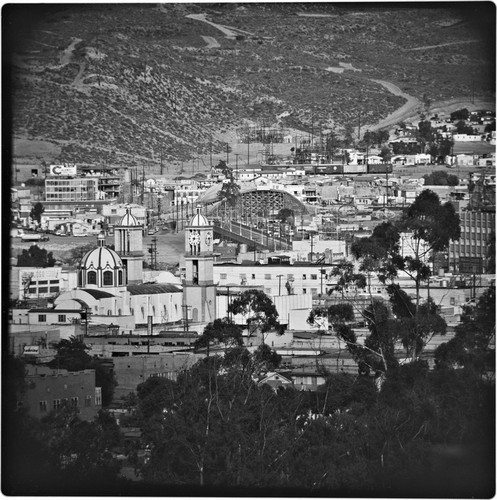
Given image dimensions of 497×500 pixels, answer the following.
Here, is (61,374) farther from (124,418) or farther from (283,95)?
(283,95)

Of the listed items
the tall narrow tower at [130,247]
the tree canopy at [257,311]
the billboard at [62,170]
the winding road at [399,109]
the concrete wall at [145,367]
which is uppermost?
the winding road at [399,109]

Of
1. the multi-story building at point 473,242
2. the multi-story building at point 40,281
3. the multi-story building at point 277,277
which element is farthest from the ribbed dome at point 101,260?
the multi-story building at point 473,242

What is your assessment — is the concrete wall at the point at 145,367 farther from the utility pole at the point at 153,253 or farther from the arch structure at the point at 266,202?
the arch structure at the point at 266,202

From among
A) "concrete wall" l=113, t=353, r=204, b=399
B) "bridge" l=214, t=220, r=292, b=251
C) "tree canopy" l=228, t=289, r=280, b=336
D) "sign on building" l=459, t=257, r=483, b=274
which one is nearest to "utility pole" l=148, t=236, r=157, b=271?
"bridge" l=214, t=220, r=292, b=251

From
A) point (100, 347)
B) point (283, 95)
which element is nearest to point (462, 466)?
point (100, 347)

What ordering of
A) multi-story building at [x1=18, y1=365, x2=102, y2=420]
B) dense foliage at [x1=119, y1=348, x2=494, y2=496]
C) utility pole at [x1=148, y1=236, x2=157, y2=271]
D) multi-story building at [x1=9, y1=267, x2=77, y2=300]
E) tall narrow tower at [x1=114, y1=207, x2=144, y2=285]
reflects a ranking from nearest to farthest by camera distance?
dense foliage at [x1=119, y1=348, x2=494, y2=496] < multi-story building at [x1=18, y1=365, x2=102, y2=420] < multi-story building at [x1=9, y1=267, x2=77, y2=300] < tall narrow tower at [x1=114, y1=207, x2=144, y2=285] < utility pole at [x1=148, y1=236, x2=157, y2=271]

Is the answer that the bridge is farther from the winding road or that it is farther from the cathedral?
the winding road
